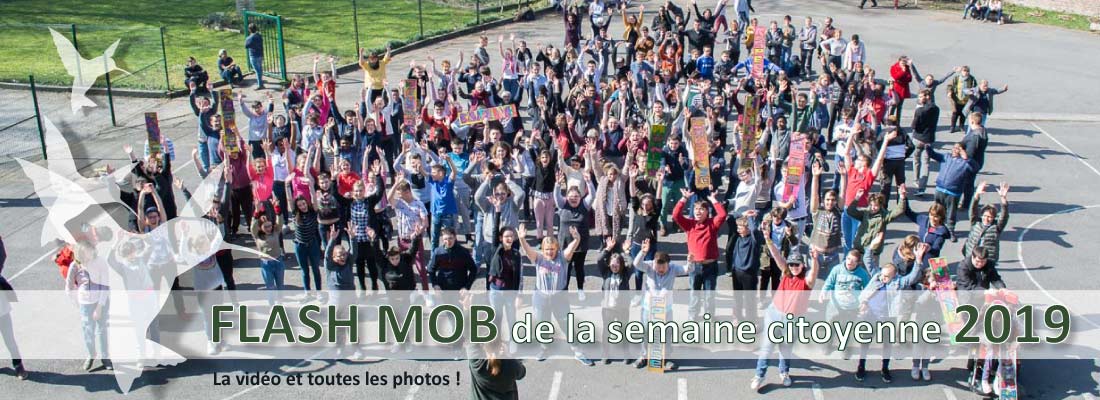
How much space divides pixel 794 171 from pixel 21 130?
52.9 feet

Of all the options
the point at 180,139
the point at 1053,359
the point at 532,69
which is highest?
the point at 532,69

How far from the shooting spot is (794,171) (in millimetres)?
12164

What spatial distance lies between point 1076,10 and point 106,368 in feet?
114

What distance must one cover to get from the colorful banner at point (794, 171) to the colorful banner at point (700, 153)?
1075 millimetres

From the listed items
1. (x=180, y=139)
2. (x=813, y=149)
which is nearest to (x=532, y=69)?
(x=813, y=149)

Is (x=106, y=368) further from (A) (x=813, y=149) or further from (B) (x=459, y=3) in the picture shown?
(B) (x=459, y=3)

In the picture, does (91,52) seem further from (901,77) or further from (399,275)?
(901,77)

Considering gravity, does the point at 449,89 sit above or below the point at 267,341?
above

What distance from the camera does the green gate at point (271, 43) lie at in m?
23.8

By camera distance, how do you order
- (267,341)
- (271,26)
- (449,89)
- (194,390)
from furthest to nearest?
Result: (271,26) < (449,89) < (267,341) < (194,390)

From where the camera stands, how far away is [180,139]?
63.5 feet

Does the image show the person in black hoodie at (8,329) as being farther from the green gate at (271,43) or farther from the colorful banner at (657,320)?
the green gate at (271,43)

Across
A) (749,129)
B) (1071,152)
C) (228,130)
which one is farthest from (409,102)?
(1071,152)

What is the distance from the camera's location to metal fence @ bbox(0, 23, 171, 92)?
2366 cm
